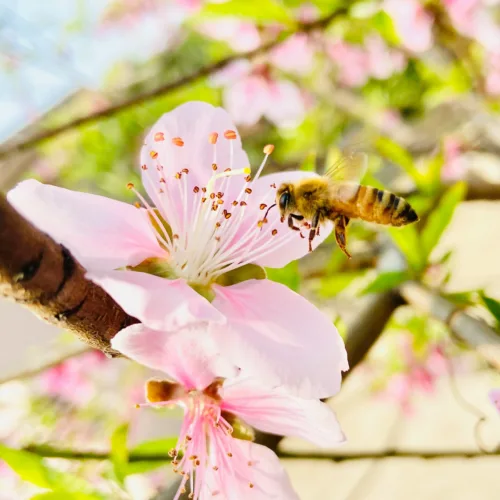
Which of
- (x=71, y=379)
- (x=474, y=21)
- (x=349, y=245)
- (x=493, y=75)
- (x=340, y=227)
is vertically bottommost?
(x=71, y=379)

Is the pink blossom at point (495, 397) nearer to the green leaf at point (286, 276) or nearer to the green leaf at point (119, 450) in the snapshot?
the green leaf at point (286, 276)

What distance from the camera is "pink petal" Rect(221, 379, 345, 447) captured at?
1.16 ft

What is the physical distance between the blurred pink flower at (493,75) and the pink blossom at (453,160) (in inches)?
7.2

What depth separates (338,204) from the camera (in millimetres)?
458

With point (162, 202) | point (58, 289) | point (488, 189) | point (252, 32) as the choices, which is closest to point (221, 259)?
point (162, 202)

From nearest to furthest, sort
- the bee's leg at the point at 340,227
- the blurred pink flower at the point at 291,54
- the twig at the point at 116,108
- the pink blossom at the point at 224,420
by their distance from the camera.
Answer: the pink blossom at the point at 224,420
the bee's leg at the point at 340,227
the twig at the point at 116,108
the blurred pink flower at the point at 291,54

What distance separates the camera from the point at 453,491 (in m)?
1.64

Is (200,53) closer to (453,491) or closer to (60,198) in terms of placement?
(453,491)

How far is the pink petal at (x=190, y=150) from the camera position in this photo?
43cm

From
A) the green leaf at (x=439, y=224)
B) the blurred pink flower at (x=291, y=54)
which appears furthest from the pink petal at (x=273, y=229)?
the blurred pink flower at (x=291, y=54)

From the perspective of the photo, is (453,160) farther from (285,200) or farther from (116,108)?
(285,200)

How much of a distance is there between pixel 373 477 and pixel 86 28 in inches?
81.9

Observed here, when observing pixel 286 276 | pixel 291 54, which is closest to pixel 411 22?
pixel 291 54

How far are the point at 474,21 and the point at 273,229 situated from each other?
1225mm
